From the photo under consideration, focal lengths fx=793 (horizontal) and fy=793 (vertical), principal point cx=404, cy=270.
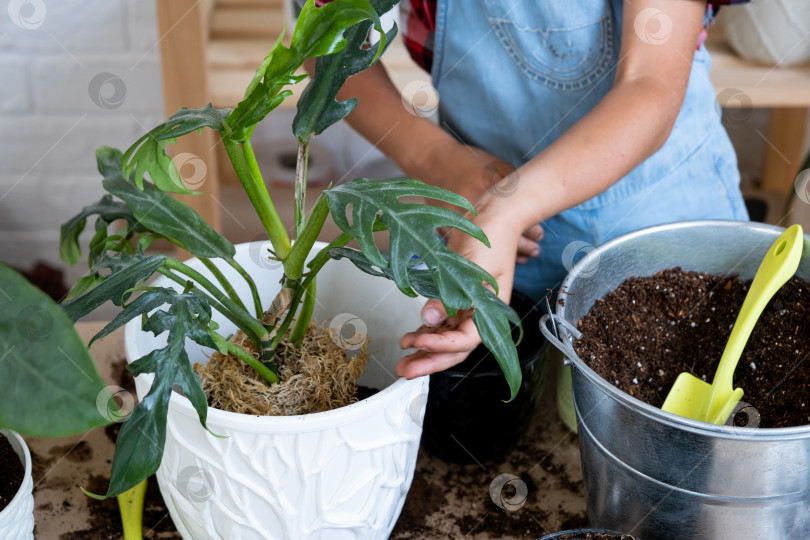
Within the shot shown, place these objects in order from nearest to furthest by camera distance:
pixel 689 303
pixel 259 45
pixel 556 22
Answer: pixel 689 303, pixel 556 22, pixel 259 45

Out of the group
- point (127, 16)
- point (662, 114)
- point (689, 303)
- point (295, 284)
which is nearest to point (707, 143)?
point (662, 114)

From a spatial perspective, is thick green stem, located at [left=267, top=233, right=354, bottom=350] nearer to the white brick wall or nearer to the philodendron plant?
the philodendron plant

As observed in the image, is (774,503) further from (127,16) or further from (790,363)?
(127,16)

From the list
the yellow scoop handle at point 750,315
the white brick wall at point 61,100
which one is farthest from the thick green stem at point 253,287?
the white brick wall at point 61,100

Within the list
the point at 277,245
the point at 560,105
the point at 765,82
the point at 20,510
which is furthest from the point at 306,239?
the point at 765,82

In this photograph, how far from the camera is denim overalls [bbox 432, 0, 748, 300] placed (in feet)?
2.69

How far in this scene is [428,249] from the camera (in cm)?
43

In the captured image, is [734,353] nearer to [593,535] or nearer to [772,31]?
[593,535]

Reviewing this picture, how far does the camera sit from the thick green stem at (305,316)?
1.71ft

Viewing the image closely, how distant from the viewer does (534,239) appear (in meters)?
0.82

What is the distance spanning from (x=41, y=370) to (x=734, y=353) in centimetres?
44

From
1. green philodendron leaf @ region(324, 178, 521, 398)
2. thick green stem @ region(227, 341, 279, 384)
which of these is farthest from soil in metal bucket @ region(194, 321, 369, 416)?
green philodendron leaf @ region(324, 178, 521, 398)

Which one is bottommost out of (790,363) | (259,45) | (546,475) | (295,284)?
(546,475)

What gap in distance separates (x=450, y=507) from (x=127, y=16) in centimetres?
104
